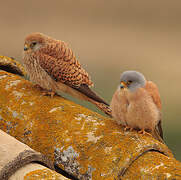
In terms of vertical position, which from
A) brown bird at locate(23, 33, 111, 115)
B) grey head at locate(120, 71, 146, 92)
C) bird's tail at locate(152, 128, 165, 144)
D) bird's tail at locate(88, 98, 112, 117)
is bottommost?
bird's tail at locate(152, 128, 165, 144)

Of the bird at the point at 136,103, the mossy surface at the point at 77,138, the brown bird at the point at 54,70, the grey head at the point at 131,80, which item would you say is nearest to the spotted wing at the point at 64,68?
the brown bird at the point at 54,70

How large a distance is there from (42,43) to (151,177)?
6.68 feet

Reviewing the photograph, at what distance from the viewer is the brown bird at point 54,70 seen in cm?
331

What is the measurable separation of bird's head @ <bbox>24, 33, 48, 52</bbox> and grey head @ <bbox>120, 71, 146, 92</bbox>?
132 cm

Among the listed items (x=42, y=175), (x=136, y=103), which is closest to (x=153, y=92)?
(x=136, y=103)

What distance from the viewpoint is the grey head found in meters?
2.47

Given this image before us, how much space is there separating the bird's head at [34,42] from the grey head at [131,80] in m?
1.32

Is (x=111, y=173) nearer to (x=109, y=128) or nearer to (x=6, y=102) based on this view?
(x=109, y=128)

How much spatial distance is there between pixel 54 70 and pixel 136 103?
119 centimetres

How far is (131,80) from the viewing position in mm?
2488

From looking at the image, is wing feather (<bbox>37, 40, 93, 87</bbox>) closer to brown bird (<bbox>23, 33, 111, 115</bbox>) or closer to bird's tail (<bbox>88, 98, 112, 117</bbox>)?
brown bird (<bbox>23, 33, 111, 115</bbox>)

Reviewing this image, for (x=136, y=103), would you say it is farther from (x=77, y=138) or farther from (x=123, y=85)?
(x=77, y=138)


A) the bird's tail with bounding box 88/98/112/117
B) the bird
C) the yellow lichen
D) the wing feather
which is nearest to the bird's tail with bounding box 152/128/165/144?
the bird

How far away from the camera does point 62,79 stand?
3344mm
